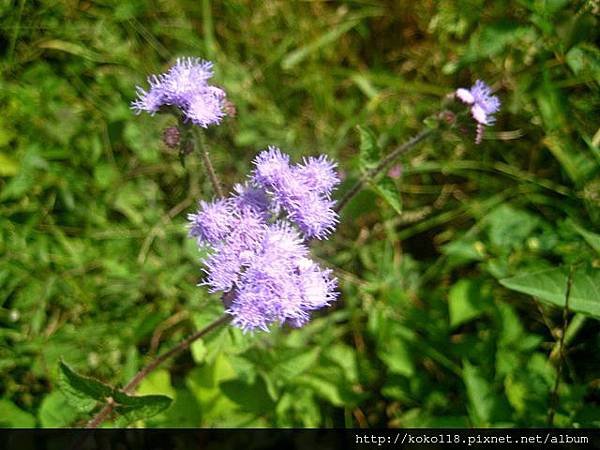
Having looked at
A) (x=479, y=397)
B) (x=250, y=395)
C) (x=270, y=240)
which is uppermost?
(x=270, y=240)

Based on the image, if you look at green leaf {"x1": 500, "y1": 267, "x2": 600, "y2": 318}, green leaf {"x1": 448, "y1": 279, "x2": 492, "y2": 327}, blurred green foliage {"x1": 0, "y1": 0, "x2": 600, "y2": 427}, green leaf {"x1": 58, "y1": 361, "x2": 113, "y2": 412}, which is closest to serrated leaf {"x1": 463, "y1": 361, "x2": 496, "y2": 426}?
blurred green foliage {"x1": 0, "y1": 0, "x2": 600, "y2": 427}

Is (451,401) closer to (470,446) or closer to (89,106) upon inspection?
(470,446)

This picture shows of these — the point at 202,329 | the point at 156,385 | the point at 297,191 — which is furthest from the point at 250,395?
the point at 297,191

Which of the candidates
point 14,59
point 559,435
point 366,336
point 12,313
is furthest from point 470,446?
point 14,59

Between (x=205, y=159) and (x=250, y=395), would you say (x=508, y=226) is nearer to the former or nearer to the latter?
(x=250, y=395)

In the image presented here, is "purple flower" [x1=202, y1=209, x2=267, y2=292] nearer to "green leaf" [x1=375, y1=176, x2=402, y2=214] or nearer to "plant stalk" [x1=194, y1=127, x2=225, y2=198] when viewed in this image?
"plant stalk" [x1=194, y1=127, x2=225, y2=198]

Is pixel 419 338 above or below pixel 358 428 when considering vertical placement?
above
